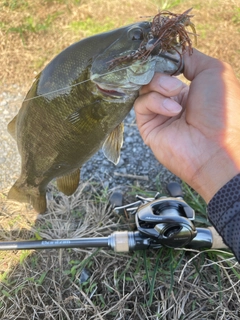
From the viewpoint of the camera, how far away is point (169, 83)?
154cm

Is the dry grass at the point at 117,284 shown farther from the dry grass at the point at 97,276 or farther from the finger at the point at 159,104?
the finger at the point at 159,104

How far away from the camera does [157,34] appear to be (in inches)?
57.3

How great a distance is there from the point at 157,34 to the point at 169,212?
42.4 inches

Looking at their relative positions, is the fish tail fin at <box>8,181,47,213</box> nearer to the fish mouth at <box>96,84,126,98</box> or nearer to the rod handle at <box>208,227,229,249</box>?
the fish mouth at <box>96,84,126,98</box>

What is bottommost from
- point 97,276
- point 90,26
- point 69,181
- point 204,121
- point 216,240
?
point 97,276

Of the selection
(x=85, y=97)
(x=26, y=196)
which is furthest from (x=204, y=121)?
(x=26, y=196)

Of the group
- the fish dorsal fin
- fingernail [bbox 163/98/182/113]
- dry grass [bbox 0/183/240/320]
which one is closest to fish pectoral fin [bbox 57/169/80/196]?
the fish dorsal fin

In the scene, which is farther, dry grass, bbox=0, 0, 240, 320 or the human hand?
dry grass, bbox=0, 0, 240, 320

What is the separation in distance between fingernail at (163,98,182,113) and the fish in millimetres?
138

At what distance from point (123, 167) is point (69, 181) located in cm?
111

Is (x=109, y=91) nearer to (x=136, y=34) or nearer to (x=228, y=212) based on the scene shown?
(x=136, y=34)

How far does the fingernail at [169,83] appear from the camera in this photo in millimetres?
1541

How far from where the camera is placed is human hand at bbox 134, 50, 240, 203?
1630mm

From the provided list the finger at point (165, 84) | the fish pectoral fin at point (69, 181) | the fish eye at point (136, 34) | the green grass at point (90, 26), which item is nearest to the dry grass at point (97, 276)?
the fish pectoral fin at point (69, 181)
